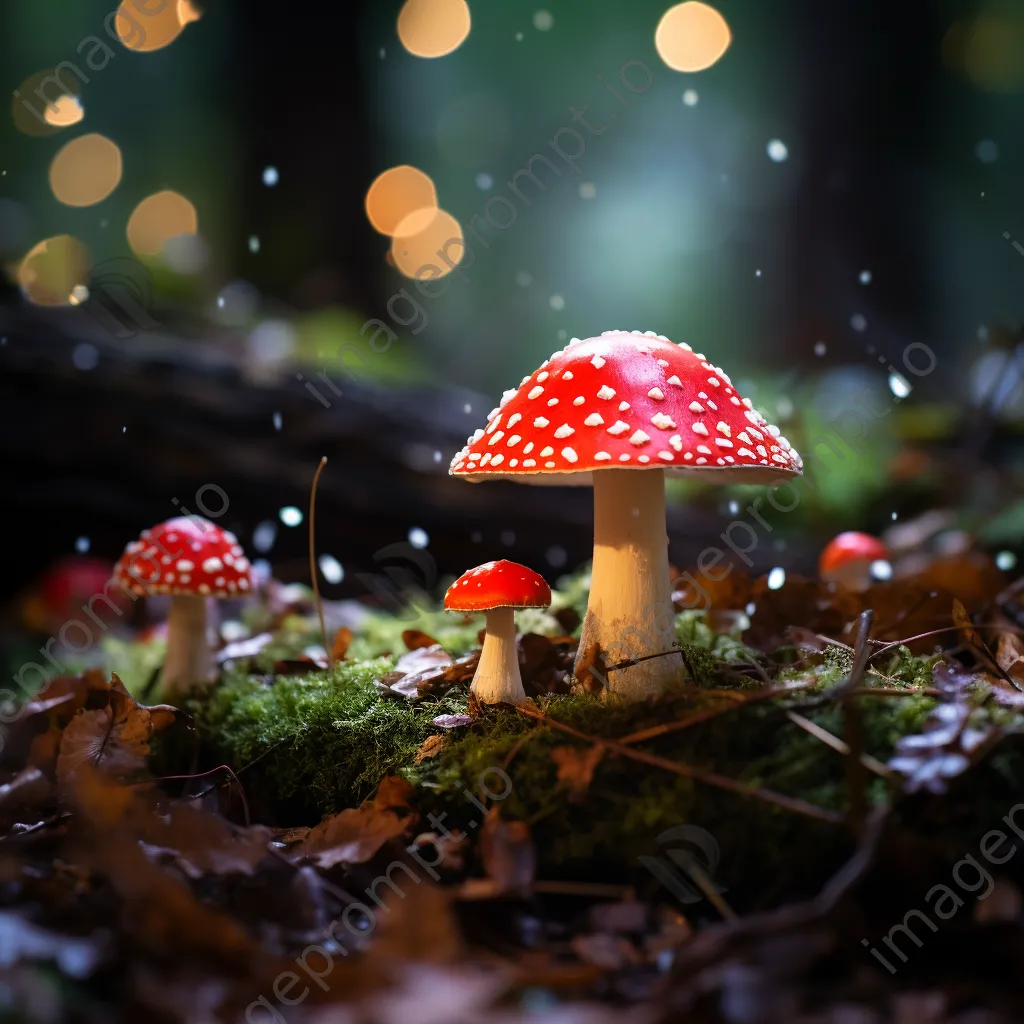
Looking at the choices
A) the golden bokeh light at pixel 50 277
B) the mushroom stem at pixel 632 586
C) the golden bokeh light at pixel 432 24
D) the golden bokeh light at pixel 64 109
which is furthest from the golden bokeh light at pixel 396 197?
→ the mushroom stem at pixel 632 586

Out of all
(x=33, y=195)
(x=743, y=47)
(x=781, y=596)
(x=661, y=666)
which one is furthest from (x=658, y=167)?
(x=661, y=666)

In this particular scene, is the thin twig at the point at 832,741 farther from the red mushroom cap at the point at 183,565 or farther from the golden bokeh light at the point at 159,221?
the golden bokeh light at the point at 159,221

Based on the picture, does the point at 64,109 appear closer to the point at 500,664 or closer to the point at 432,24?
the point at 500,664

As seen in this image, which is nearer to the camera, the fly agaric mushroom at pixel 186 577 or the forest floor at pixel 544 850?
the forest floor at pixel 544 850

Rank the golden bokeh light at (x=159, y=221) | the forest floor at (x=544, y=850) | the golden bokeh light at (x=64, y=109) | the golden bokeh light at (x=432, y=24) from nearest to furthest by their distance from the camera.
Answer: the forest floor at (x=544, y=850)
the golden bokeh light at (x=64, y=109)
the golden bokeh light at (x=432, y=24)
the golden bokeh light at (x=159, y=221)

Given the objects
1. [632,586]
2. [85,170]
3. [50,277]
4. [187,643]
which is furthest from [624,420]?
[85,170]

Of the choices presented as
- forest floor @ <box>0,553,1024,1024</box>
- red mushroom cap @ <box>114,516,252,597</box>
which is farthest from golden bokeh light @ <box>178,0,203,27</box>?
forest floor @ <box>0,553,1024,1024</box>

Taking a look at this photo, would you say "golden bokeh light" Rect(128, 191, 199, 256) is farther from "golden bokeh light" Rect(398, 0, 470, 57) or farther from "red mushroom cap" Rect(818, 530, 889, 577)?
"red mushroom cap" Rect(818, 530, 889, 577)
